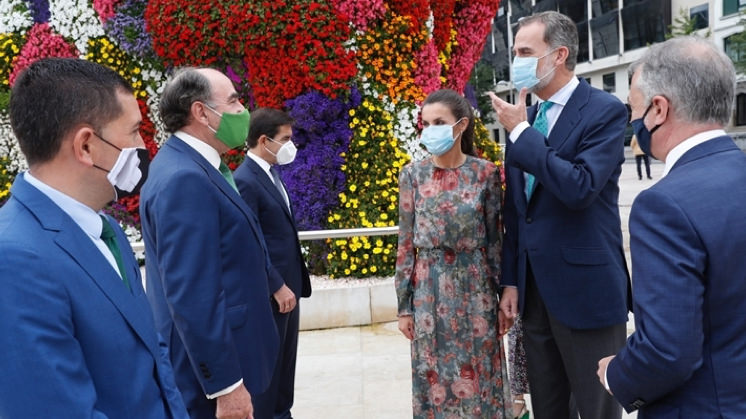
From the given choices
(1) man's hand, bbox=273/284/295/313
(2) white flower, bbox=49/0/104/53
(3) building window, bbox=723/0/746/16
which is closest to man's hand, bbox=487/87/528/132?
(1) man's hand, bbox=273/284/295/313

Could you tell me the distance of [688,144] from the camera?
60.1 inches

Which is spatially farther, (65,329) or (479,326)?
(479,326)

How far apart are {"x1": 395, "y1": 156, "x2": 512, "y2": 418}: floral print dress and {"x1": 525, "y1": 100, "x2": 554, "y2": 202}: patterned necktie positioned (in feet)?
0.98

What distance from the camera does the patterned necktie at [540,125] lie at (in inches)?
102

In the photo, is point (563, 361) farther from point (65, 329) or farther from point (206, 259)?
point (65, 329)

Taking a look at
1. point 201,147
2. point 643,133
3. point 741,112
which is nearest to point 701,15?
point 741,112

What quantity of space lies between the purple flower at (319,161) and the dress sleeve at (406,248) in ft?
9.74

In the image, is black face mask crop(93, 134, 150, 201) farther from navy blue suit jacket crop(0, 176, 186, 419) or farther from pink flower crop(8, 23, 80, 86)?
pink flower crop(8, 23, 80, 86)

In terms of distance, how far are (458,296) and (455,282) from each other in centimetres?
7

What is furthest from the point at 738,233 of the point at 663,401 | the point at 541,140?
the point at 541,140

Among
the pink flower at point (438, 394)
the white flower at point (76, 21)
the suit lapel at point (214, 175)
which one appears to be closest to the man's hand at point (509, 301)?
the pink flower at point (438, 394)

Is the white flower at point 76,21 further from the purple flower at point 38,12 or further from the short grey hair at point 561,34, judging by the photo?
the short grey hair at point 561,34

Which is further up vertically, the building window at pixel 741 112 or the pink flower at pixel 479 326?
the building window at pixel 741 112

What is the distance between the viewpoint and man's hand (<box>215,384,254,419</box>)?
6.63ft
